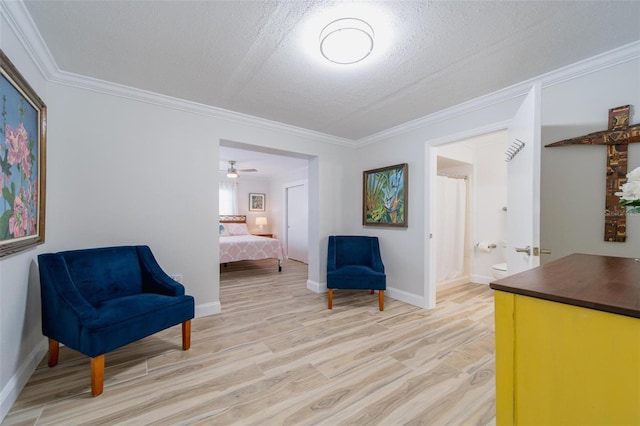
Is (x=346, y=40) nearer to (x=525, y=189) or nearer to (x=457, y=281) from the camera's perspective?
(x=525, y=189)

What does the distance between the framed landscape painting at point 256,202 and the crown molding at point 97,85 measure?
4.13m

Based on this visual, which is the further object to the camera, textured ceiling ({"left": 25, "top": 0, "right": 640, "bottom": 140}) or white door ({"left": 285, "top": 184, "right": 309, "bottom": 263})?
white door ({"left": 285, "top": 184, "right": 309, "bottom": 263})

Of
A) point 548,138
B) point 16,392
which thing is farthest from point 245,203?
point 548,138

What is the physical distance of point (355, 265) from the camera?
11.5ft

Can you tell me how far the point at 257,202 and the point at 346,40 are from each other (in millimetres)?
6220

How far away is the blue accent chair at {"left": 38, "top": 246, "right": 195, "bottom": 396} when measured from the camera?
5.24 feet

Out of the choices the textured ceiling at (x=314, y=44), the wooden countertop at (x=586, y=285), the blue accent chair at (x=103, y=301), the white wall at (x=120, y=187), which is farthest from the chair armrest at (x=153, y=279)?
the wooden countertop at (x=586, y=285)

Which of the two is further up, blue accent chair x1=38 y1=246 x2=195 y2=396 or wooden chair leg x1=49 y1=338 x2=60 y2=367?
blue accent chair x1=38 y1=246 x2=195 y2=396

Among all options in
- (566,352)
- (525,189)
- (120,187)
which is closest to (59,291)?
(120,187)

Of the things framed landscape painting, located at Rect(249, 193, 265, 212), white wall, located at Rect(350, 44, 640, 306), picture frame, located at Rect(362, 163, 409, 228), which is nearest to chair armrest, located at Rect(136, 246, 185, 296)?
picture frame, located at Rect(362, 163, 409, 228)

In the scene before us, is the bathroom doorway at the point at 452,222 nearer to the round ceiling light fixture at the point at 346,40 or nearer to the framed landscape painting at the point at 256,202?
the round ceiling light fixture at the point at 346,40

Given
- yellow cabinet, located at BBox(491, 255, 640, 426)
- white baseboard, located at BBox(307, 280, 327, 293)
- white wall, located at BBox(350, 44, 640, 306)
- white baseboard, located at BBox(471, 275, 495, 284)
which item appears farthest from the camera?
white baseboard, located at BBox(471, 275, 495, 284)

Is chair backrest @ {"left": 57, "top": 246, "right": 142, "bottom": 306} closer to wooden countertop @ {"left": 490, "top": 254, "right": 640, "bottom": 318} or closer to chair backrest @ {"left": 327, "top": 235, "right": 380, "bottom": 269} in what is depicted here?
chair backrest @ {"left": 327, "top": 235, "right": 380, "bottom": 269}

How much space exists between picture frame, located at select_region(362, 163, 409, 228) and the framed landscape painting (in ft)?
14.2
